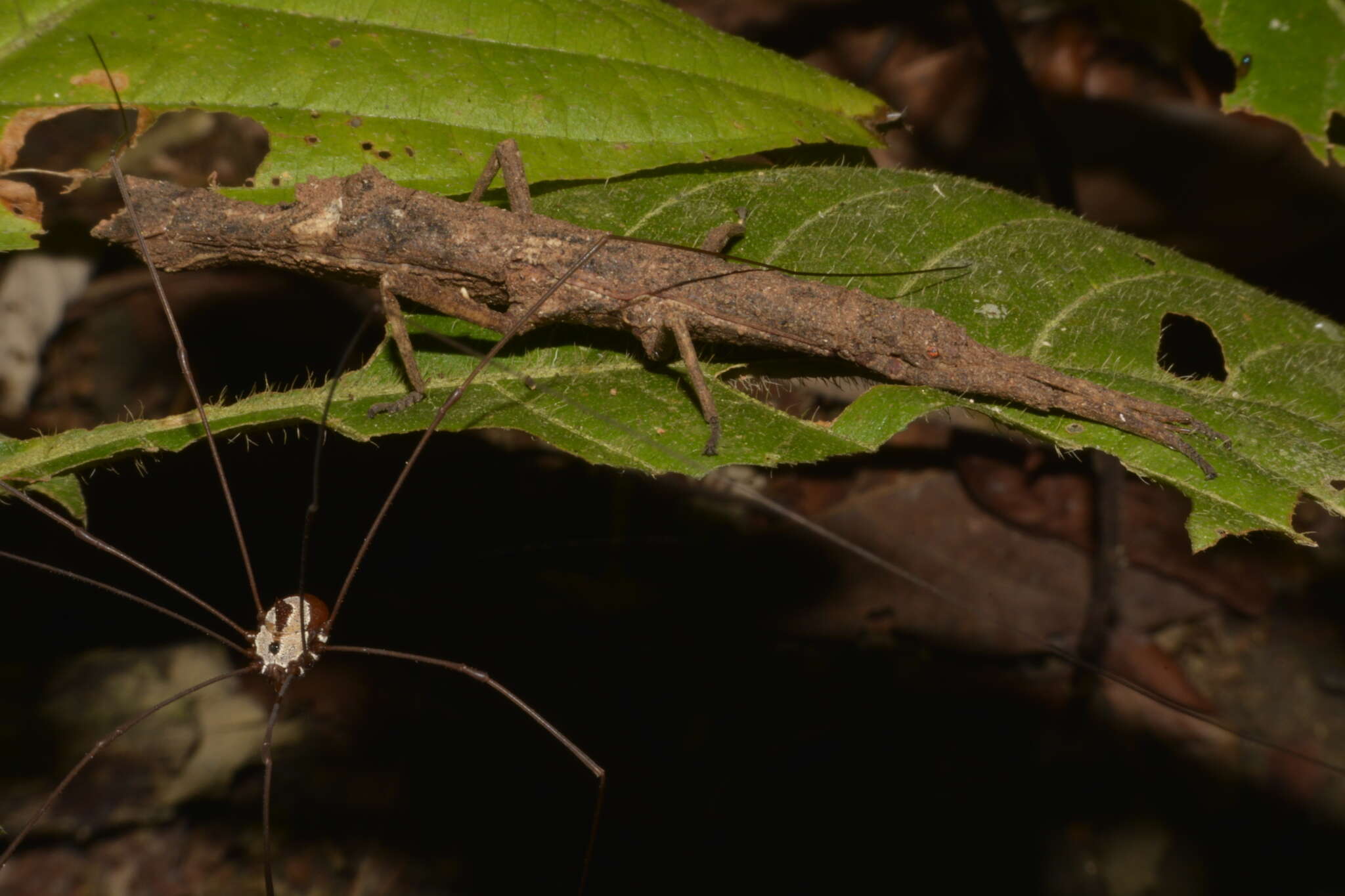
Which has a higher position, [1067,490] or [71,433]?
[71,433]

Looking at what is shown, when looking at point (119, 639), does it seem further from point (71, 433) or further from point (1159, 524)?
point (1159, 524)

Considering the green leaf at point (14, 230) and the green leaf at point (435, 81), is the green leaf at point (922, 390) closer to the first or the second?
the green leaf at point (435, 81)

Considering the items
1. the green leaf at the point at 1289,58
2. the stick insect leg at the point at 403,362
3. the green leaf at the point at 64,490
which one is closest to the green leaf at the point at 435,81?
the stick insect leg at the point at 403,362

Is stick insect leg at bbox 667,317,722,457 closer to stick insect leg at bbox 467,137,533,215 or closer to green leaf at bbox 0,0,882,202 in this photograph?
green leaf at bbox 0,0,882,202

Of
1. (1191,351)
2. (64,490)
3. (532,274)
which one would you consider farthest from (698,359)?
(64,490)

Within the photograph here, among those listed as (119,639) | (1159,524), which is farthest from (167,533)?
(1159,524)
